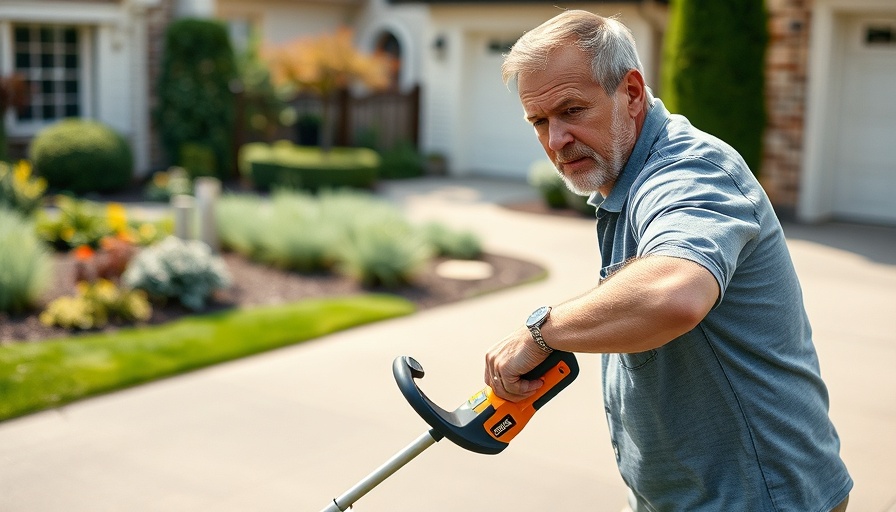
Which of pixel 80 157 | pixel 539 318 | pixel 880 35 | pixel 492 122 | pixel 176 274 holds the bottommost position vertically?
pixel 176 274

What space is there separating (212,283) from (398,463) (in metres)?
5.90

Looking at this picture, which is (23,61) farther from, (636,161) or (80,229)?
(636,161)

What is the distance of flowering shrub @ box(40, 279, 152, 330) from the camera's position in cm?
713

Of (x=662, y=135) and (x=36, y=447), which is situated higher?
Result: (x=662, y=135)

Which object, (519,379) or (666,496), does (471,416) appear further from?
(666,496)

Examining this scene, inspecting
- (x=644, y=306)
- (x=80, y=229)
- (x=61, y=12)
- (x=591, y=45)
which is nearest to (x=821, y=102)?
(x=80, y=229)

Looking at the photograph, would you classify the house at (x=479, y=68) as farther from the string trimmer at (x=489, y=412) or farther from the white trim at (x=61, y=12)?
the string trimmer at (x=489, y=412)

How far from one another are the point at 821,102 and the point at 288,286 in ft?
24.9

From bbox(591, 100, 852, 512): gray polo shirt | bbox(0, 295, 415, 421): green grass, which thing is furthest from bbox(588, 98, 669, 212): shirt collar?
bbox(0, 295, 415, 421): green grass

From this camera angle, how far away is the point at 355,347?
7.05m

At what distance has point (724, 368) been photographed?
6.88 ft

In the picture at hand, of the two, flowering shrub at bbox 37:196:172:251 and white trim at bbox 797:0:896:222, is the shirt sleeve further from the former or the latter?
white trim at bbox 797:0:896:222

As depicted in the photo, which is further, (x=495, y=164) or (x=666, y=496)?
(x=495, y=164)

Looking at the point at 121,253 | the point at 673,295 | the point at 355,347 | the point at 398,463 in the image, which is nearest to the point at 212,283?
the point at 121,253
